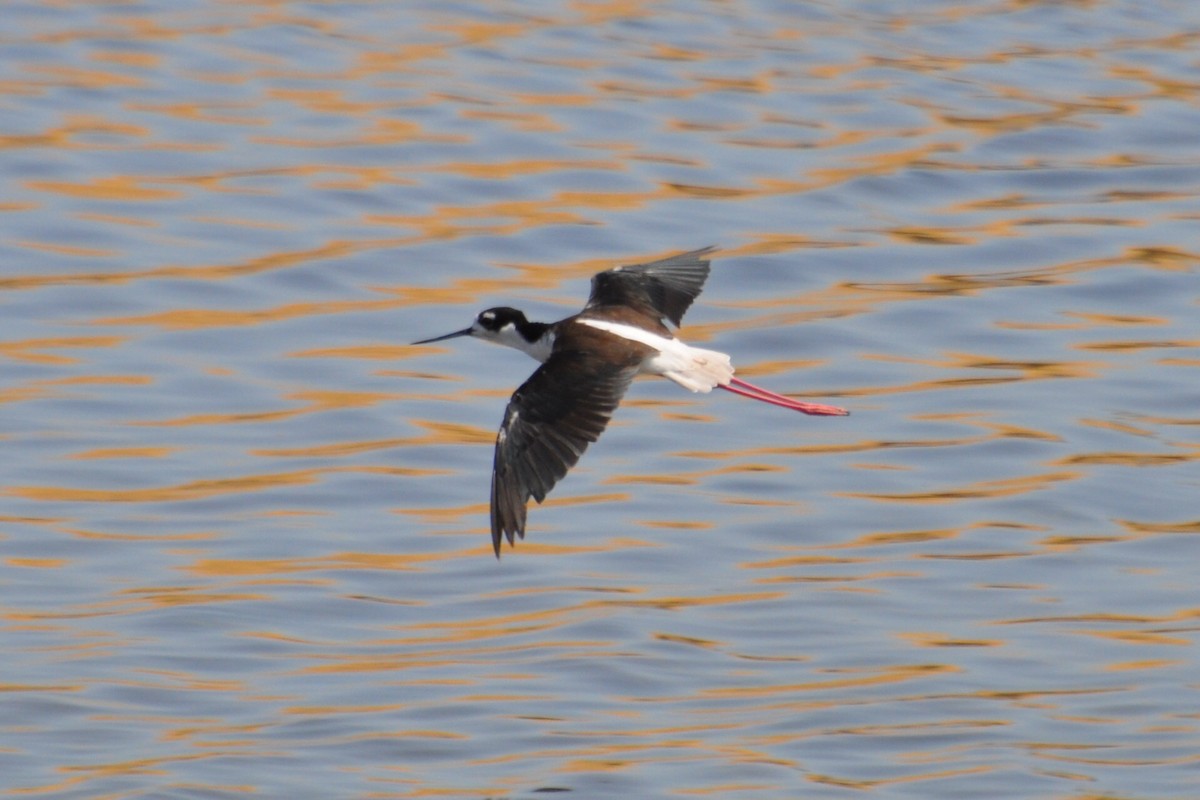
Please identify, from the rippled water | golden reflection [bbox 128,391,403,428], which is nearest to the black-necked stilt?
the rippled water

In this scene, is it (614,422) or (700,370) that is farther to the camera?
(614,422)

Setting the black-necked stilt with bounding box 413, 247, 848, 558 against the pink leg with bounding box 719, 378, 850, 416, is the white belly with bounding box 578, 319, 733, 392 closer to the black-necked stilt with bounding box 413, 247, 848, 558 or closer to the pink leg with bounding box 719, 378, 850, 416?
the black-necked stilt with bounding box 413, 247, 848, 558

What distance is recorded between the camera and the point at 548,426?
7.68 metres

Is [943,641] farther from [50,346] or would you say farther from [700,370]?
[50,346]

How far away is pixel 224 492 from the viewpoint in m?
9.59

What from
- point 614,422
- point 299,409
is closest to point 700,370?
point 614,422

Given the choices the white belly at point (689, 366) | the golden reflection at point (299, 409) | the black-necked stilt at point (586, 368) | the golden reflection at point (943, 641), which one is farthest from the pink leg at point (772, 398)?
the golden reflection at point (299, 409)

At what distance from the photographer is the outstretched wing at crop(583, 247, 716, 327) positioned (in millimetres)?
9148

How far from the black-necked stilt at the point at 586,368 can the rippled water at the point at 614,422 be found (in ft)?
2.49

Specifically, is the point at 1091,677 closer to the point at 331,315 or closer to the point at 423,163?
the point at 331,315

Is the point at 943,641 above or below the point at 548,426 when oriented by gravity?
below

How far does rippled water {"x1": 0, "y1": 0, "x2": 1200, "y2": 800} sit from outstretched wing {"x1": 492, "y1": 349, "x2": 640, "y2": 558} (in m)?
0.75

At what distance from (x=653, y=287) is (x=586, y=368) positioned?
1.30 meters

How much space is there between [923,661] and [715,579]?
1.01 meters
